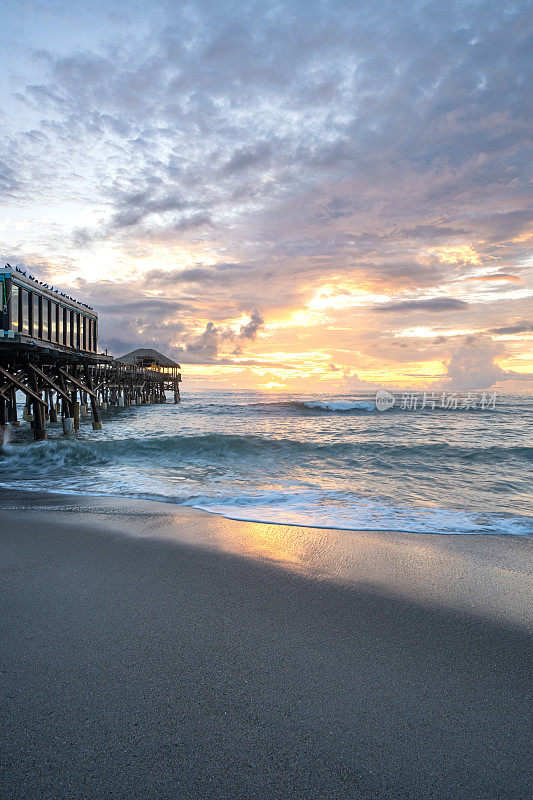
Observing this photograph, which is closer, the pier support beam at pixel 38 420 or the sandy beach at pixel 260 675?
the sandy beach at pixel 260 675

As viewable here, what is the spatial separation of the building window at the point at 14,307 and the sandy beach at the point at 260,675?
1466cm

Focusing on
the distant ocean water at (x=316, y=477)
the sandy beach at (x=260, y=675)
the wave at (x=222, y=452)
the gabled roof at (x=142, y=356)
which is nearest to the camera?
the sandy beach at (x=260, y=675)

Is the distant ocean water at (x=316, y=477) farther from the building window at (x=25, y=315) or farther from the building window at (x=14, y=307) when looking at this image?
the building window at (x=25, y=315)

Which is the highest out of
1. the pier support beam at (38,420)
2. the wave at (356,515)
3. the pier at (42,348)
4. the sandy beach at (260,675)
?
the pier at (42,348)

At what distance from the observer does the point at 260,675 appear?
7.54ft

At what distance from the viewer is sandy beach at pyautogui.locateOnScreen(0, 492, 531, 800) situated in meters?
1.67

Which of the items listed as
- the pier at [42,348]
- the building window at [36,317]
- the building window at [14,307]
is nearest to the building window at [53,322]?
the pier at [42,348]

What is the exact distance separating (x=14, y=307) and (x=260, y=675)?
17.9 metres

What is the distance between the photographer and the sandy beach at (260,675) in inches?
65.7

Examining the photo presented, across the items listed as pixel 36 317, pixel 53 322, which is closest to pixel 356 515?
pixel 36 317

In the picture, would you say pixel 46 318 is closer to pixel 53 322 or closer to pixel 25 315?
pixel 53 322

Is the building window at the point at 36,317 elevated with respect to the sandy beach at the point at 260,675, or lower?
elevated

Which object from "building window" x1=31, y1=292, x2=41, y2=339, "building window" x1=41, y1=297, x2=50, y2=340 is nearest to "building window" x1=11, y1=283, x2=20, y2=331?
"building window" x1=31, y1=292, x2=41, y2=339

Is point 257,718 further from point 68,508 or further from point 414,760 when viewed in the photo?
point 68,508
